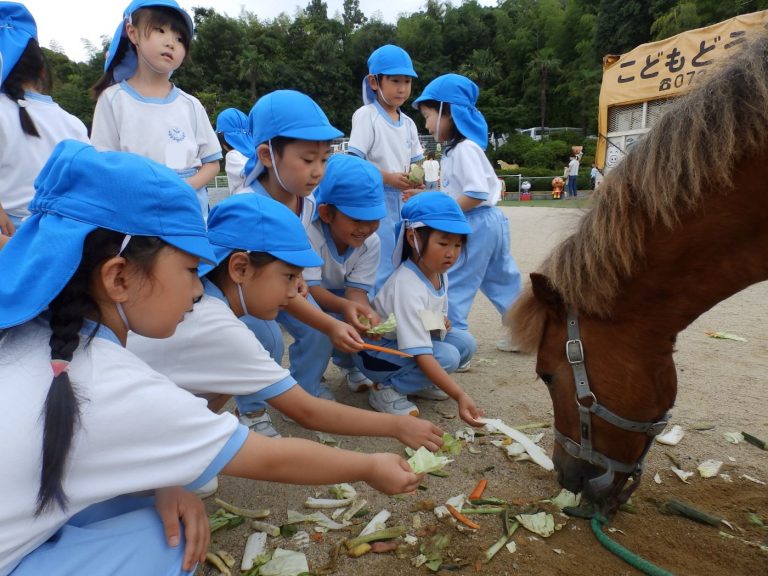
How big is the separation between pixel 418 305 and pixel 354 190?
31.7 inches

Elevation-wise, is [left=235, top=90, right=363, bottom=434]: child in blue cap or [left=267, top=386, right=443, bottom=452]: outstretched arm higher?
[left=235, top=90, right=363, bottom=434]: child in blue cap

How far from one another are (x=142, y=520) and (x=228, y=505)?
903mm

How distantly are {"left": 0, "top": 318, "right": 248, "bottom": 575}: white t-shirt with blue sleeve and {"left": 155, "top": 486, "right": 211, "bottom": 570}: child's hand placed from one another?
27cm

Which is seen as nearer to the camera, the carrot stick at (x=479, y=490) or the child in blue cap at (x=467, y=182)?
the carrot stick at (x=479, y=490)

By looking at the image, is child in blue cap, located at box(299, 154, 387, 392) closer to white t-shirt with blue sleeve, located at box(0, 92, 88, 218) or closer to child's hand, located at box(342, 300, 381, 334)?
child's hand, located at box(342, 300, 381, 334)

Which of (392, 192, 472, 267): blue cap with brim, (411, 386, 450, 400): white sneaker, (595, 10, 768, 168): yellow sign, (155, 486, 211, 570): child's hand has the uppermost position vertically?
(595, 10, 768, 168): yellow sign

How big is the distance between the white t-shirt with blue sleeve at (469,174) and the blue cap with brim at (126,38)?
211 centimetres

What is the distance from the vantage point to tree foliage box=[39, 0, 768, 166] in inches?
1726

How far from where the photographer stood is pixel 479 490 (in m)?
2.47

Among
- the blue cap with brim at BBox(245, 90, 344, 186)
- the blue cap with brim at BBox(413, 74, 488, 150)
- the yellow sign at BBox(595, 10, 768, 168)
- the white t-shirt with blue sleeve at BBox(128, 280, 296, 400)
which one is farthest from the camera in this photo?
the yellow sign at BBox(595, 10, 768, 168)

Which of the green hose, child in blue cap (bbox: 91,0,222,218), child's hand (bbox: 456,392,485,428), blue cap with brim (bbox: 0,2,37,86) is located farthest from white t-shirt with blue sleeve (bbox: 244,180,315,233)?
the green hose

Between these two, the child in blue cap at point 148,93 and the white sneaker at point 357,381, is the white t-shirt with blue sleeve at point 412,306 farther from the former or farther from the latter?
the child in blue cap at point 148,93

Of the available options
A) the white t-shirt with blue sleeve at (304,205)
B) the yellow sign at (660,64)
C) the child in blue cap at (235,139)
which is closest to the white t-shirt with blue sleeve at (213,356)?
the white t-shirt with blue sleeve at (304,205)

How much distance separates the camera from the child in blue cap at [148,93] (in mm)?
3215
